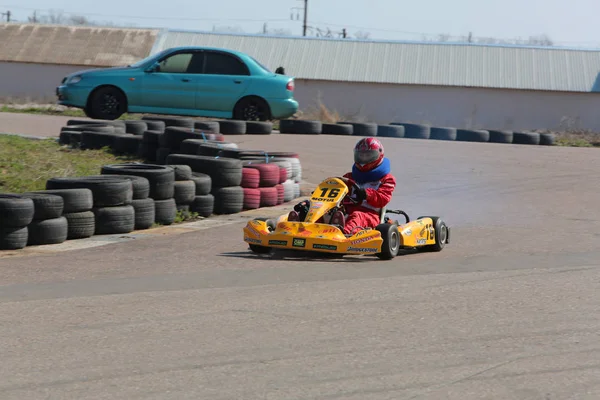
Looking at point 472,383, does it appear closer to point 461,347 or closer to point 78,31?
point 461,347

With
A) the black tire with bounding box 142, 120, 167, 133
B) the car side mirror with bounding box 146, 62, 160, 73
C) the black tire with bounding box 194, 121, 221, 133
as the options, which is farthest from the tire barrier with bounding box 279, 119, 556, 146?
the black tire with bounding box 142, 120, 167, 133

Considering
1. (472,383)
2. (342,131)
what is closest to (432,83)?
(342,131)

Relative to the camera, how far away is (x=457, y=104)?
41656 mm

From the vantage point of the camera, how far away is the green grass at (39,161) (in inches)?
444

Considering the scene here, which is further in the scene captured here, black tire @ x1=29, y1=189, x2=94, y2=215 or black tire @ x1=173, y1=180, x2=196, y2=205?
black tire @ x1=173, y1=180, x2=196, y2=205

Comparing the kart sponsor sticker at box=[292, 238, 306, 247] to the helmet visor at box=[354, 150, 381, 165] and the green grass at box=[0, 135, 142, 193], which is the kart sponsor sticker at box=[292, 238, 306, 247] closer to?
the helmet visor at box=[354, 150, 381, 165]

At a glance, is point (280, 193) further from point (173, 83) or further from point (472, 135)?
point (472, 135)

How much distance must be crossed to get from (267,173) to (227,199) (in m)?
0.86

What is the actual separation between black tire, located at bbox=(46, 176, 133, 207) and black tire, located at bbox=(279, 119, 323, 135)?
37.0ft

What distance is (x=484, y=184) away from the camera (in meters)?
14.9

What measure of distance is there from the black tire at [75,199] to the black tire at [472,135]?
1553 cm

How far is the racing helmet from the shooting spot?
923 centimetres

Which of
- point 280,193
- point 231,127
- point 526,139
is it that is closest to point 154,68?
point 231,127

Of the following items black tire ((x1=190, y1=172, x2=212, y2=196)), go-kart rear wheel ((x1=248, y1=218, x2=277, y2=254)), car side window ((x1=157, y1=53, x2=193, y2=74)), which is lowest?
go-kart rear wheel ((x1=248, y1=218, x2=277, y2=254))
